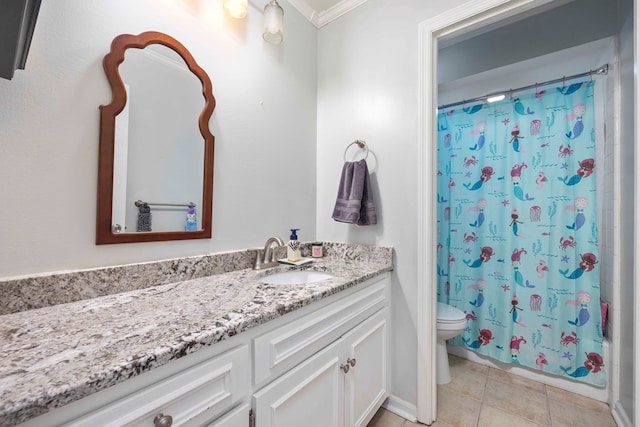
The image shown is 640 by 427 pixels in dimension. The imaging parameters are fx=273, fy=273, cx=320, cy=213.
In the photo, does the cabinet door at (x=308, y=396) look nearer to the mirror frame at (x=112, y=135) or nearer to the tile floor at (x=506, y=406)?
the tile floor at (x=506, y=406)

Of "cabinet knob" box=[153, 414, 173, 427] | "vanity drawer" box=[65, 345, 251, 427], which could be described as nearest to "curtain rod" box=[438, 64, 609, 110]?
"vanity drawer" box=[65, 345, 251, 427]

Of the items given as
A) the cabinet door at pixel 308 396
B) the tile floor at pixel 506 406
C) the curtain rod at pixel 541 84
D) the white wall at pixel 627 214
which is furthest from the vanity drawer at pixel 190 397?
the curtain rod at pixel 541 84

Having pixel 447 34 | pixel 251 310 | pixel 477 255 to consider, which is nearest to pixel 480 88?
pixel 447 34

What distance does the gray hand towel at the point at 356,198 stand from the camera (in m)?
1.48

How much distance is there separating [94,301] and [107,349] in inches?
16.6

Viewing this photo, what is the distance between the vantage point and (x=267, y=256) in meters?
Result: 1.39

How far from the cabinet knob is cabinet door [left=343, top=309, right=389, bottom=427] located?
66cm

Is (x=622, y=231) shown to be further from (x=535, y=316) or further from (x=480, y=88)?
(x=480, y=88)

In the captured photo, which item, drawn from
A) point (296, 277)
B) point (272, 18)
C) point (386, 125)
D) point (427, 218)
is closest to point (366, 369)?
point (296, 277)

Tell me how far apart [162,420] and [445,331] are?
160 cm

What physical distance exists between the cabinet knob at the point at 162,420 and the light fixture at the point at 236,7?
4.93ft

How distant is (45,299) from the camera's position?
2.62ft

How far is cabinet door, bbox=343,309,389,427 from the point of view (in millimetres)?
1111

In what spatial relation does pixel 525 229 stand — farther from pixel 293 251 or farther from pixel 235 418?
pixel 235 418
